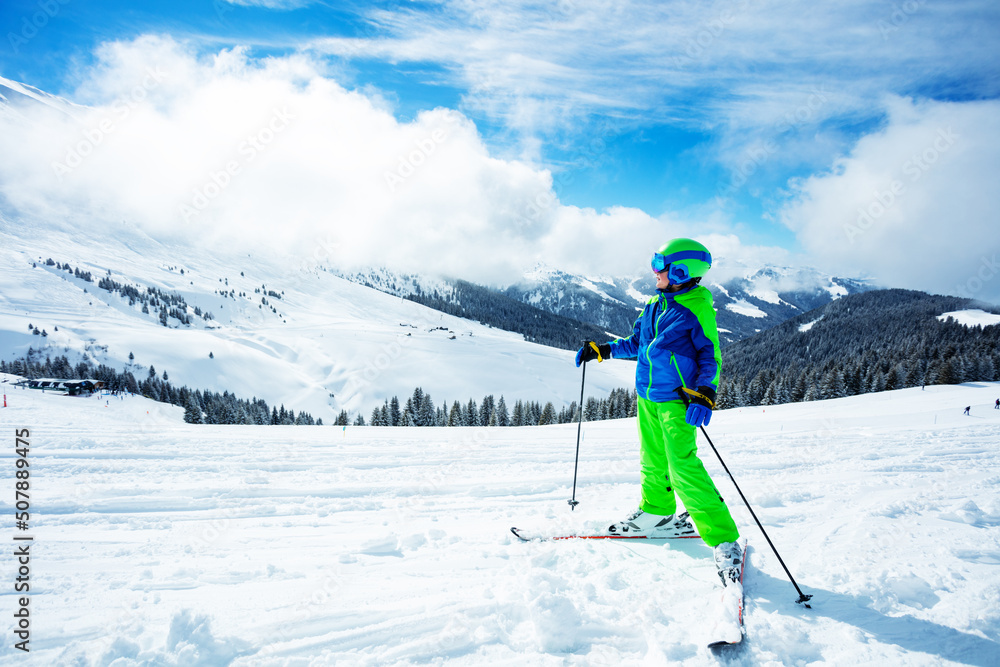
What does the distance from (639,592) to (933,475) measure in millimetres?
5794

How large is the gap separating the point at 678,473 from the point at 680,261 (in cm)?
177

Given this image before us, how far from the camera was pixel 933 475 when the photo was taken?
5773mm

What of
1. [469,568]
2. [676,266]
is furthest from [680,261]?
[469,568]

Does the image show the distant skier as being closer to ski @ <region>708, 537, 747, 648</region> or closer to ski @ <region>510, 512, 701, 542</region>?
ski @ <region>708, 537, 747, 648</region>

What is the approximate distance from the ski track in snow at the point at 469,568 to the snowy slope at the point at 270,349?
74.5 meters

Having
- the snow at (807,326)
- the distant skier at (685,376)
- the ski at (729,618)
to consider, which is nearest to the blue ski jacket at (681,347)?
the distant skier at (685,376)

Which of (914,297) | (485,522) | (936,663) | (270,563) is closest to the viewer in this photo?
(936,663)

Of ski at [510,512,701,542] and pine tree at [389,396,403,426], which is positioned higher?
ski at [510,512,701,542]

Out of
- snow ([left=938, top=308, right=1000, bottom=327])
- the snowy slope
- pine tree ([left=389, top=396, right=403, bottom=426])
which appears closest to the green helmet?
pine tree ([left=389, top=396, right=403, bottom=426])

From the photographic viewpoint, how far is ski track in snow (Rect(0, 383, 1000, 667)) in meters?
2.46

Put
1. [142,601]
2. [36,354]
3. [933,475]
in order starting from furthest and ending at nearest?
[36,354]
[933,475]
[142,601]

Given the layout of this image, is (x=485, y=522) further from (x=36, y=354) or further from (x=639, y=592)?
(x=36, y=354)

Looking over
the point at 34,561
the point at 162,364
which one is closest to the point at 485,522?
the point at 34,561

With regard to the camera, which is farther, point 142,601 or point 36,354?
point 36,354
